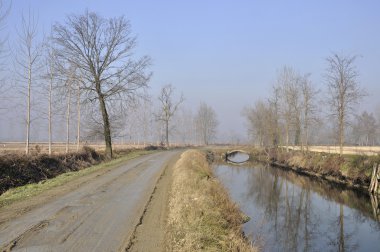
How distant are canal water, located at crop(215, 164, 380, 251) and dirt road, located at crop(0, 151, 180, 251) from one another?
13.1ft

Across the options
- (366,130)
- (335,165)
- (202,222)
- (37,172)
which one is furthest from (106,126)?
(366,130)

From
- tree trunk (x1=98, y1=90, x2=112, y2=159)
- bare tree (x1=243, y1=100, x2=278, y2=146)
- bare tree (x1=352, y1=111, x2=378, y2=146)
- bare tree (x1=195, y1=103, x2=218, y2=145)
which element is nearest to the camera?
tree trunk (x1=98, y1=90, x2=112, y2=159)

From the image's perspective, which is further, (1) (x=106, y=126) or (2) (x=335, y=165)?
(1) (x=106, y=126)

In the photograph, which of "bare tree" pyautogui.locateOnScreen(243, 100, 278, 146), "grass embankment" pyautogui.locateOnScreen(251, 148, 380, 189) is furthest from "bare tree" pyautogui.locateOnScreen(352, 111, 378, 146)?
"grass embankment" pyautogui.locateOnScreen(251, 148, 380, 189)

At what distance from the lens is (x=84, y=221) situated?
974cm

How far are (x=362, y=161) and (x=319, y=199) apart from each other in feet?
24.3

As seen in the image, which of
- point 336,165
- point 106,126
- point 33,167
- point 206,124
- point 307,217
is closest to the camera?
point 307,217

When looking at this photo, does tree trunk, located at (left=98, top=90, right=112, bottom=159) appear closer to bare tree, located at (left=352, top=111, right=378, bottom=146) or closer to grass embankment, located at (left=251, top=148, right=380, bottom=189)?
grass embankment, located at (left=251, top=148, right=380, bottom=189)

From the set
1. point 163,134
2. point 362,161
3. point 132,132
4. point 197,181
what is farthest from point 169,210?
point 163,134

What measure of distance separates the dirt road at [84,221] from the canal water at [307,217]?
3.98 meters

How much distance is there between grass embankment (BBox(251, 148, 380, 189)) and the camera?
28094 mm

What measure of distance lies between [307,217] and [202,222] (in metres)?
11.7

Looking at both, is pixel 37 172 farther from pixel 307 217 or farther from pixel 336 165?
pixel 336 165

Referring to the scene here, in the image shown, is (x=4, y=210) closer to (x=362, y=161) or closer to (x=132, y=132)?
(x=362, y=161)
